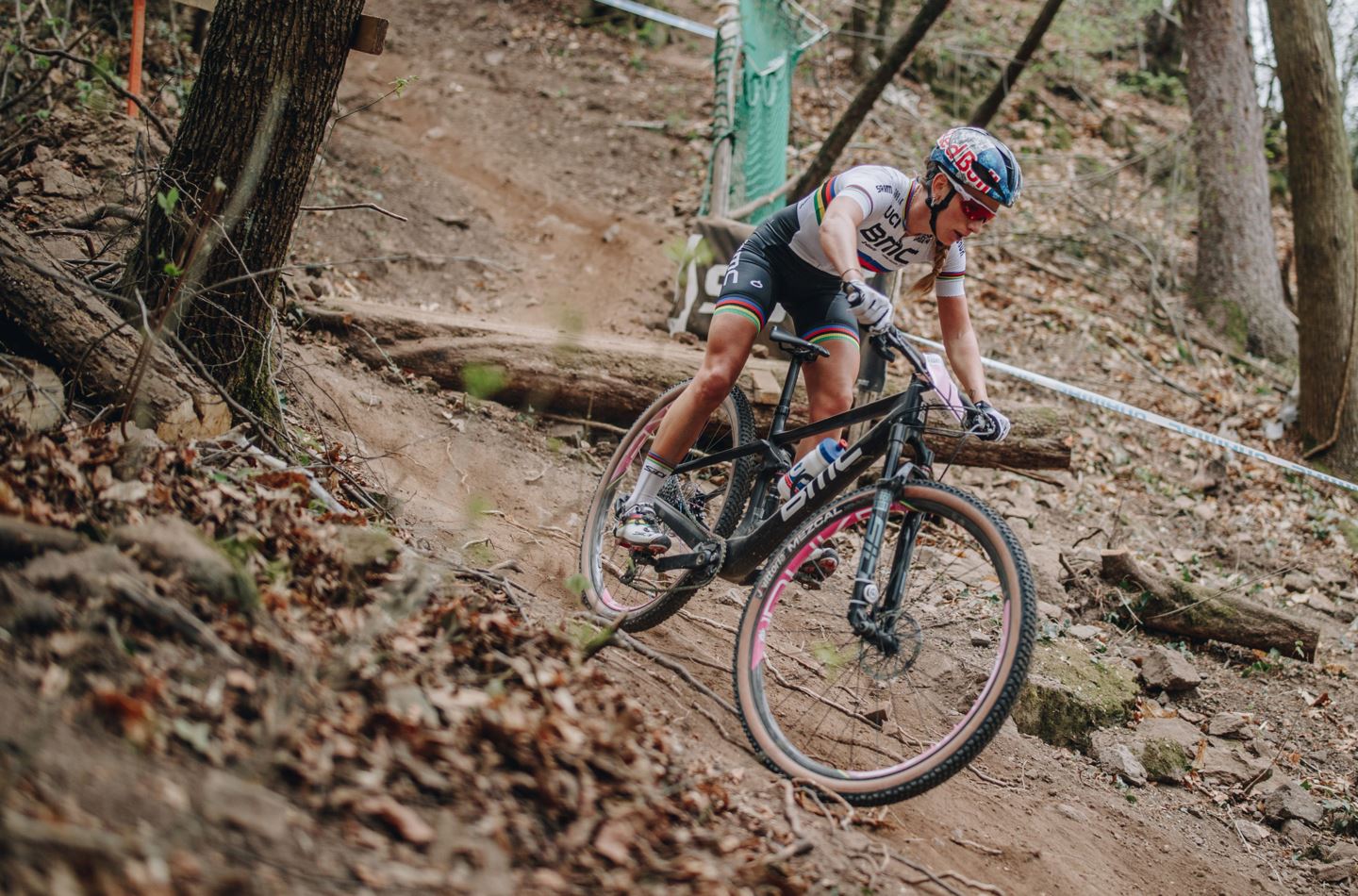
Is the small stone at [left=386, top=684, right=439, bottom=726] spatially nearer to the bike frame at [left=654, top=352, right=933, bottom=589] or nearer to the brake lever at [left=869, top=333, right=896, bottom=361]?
the bike frame at [left=654, top=352, right=933, bottom=589]

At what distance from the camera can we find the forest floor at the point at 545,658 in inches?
77.4

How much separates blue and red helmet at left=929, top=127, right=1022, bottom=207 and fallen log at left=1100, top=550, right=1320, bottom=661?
10.0 feet

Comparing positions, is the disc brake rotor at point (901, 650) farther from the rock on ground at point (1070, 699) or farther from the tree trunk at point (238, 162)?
the tree trunk at point (238, 162)

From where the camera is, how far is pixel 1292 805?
162 inches

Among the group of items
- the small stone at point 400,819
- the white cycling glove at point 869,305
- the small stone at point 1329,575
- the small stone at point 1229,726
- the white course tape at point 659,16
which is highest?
the white course tape at point 659,16

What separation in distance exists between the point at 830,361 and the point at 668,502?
0.93m

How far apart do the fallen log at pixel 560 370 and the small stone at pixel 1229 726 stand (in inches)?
67.8

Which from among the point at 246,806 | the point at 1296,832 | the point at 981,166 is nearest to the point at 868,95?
the point at 981,166

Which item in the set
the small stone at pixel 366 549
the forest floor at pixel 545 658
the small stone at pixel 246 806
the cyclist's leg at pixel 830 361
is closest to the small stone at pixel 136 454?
the forest floor at pixel 545 658

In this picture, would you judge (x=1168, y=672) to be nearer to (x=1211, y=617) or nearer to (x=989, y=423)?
(x=1211, y=617)

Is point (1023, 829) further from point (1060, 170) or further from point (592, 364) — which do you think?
point (1060, 170)

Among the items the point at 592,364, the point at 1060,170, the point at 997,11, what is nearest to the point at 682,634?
the point at 592,364

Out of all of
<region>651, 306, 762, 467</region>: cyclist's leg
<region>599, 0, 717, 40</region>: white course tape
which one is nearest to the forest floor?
<region>651, 306, 762, 467</region>: cyclist's leg

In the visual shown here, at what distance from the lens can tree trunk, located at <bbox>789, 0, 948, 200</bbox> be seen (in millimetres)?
7191
